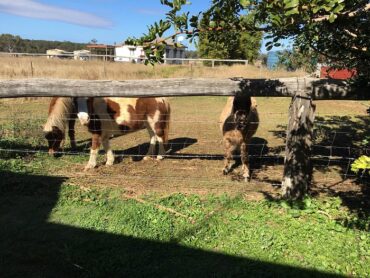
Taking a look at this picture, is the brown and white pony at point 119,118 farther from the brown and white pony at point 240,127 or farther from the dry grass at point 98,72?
the dry grass at point 98,72

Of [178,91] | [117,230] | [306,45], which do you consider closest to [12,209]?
[117,230]

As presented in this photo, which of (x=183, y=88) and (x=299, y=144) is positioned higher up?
(x=183, y=88)

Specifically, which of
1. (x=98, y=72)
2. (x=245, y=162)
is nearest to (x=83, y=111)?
(x=245, y=162)

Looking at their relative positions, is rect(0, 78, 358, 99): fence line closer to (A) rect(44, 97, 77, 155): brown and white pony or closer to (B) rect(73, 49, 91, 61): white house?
(A) rect(44, 97, 77, 155): brown and white pony

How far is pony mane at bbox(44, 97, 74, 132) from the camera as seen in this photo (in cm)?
743

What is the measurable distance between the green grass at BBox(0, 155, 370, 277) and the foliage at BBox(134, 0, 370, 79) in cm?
184

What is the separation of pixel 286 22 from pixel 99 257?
2.70 meters

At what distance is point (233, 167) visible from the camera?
668 centimetres

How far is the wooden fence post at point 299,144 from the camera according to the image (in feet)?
15.3

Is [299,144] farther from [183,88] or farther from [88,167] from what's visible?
[88,167]

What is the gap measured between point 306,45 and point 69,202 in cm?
357

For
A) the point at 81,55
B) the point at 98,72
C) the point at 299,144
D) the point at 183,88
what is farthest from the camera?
the point at 98,72

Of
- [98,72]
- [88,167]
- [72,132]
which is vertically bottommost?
[88,167]

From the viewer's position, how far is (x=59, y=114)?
7543mm
